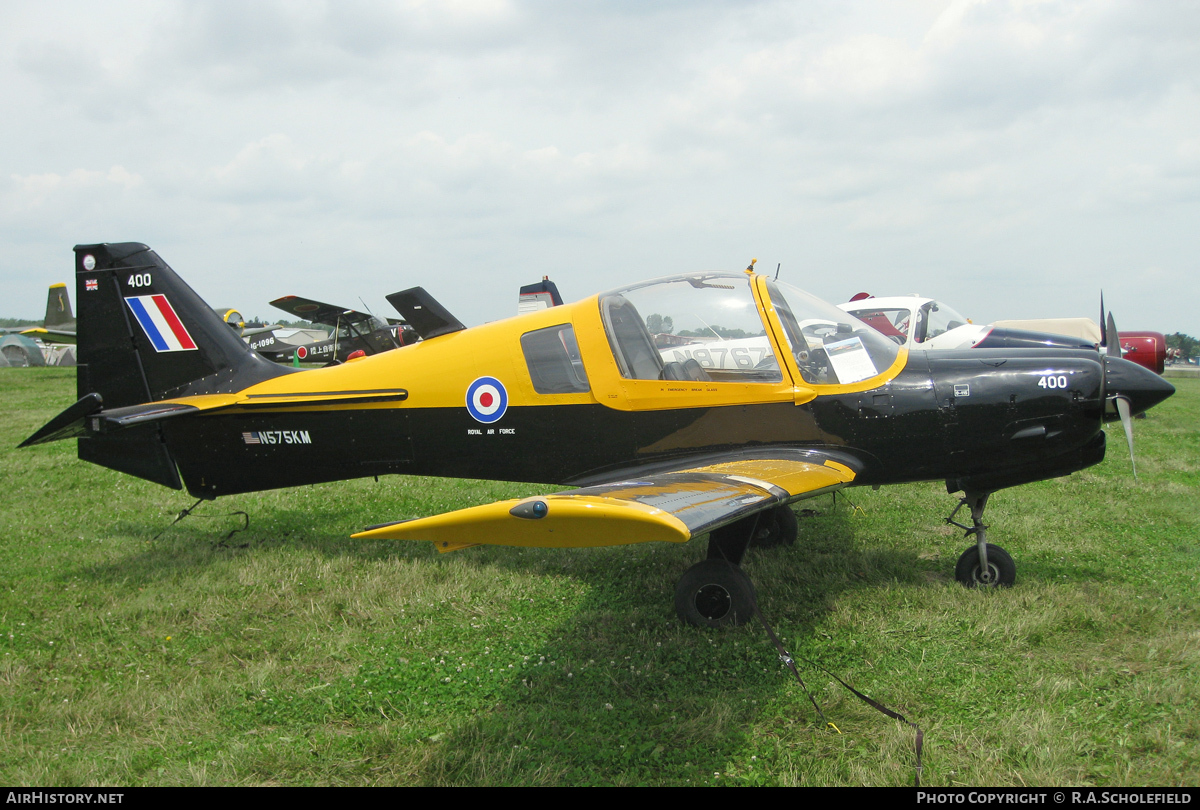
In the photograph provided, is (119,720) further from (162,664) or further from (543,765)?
(543,765)

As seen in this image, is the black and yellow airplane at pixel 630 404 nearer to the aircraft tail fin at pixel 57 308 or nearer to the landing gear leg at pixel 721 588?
the landing gear leg at pixel 721 588

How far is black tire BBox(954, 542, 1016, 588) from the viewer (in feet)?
16.6

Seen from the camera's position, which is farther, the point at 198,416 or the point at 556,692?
the point at 198,416

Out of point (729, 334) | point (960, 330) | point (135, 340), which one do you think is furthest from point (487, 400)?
point (960, 330)

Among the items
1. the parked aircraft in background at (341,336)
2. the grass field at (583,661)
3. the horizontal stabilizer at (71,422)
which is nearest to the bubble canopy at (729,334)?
the grass field at (583,661)

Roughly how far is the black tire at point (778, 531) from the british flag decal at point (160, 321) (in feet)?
17.0

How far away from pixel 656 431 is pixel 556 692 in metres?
1.90

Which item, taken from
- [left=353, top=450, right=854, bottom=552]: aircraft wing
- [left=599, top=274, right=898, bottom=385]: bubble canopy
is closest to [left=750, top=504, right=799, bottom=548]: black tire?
[left=599, top=274, right=898, bottom=385]: bubble canopy

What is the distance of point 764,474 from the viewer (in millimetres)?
4273

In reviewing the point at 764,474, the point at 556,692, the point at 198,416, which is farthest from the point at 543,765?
the point at 198,416

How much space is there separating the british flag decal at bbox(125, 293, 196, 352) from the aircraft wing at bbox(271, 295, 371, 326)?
12.8 metres

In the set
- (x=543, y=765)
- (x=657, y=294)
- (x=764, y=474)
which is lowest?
(x=543, y=765)

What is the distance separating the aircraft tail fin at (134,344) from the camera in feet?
19.9

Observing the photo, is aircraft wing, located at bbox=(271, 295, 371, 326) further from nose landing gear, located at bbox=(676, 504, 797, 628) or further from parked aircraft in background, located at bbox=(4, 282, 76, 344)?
nose landing gear, located at bbox=(676, 504, 797, 628)
